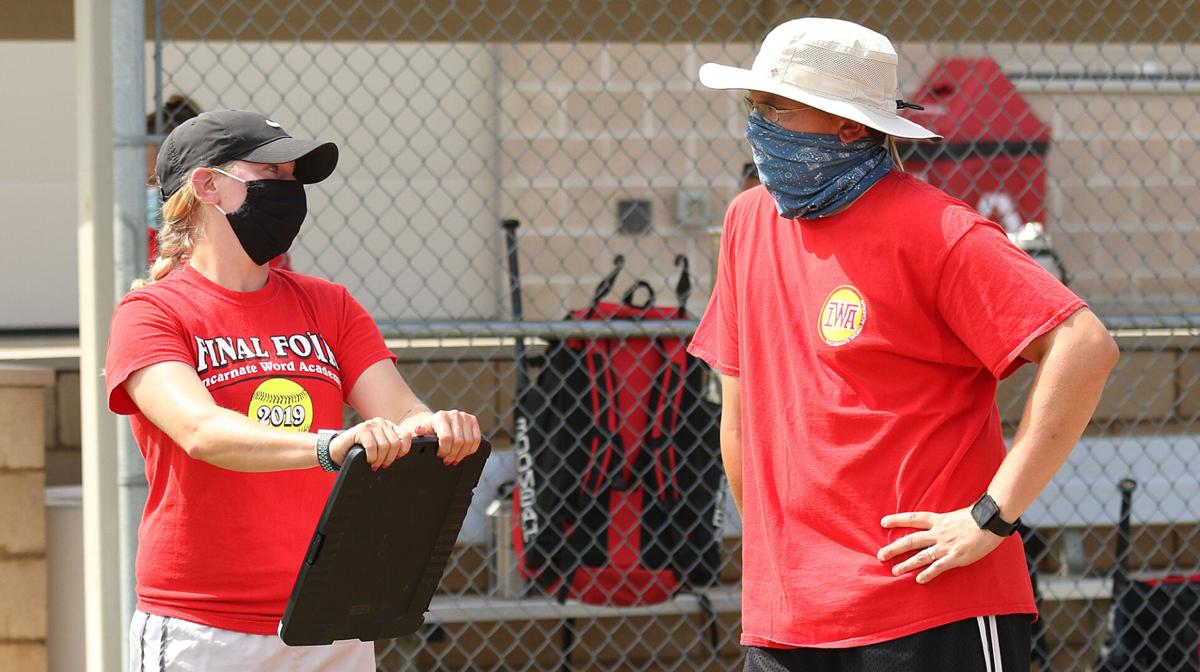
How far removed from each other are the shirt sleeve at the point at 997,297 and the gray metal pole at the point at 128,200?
5.92 ft

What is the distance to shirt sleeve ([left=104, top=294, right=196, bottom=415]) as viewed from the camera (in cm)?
199

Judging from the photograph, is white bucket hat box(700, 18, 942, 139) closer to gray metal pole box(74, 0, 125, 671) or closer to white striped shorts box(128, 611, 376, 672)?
white striped shorts box(128, 611, 376, 672)

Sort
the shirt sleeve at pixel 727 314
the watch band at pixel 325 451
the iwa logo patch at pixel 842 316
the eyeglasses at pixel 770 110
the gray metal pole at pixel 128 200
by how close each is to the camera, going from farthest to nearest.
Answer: the gray metal pole at pixel 128 200
the shirt sleeve at pixel 727 314
the eyeglasses at pixel 770 110
the iwa logo patch at pixel 842 316
the watch band at pixel 325 451

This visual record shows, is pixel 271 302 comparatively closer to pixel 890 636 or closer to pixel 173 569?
pixel 173 569

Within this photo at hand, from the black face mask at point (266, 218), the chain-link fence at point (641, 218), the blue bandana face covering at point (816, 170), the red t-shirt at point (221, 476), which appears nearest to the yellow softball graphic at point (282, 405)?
the red t-shirt at point (221, 476)

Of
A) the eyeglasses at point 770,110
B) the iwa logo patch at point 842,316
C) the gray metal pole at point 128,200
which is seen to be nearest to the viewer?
the iwa logo patch at point 842,316

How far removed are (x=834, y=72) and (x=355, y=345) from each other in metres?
0.88

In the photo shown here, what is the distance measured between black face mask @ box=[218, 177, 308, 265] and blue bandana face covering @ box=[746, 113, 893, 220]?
29.8 inches

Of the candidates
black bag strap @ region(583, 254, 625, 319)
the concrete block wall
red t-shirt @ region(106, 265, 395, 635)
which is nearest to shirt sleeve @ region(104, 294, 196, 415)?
red t-shirt @ region(106, 265, 395, 635)

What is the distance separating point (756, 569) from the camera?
6.90 feet

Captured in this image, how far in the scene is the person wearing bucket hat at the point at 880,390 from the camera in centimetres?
194

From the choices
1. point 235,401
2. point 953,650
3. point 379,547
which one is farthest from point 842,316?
point 235,401

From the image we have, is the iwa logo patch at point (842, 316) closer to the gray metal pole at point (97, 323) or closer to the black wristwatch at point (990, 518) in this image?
the black wristwatch at point (990, 518)

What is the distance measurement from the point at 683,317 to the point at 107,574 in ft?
5.29
